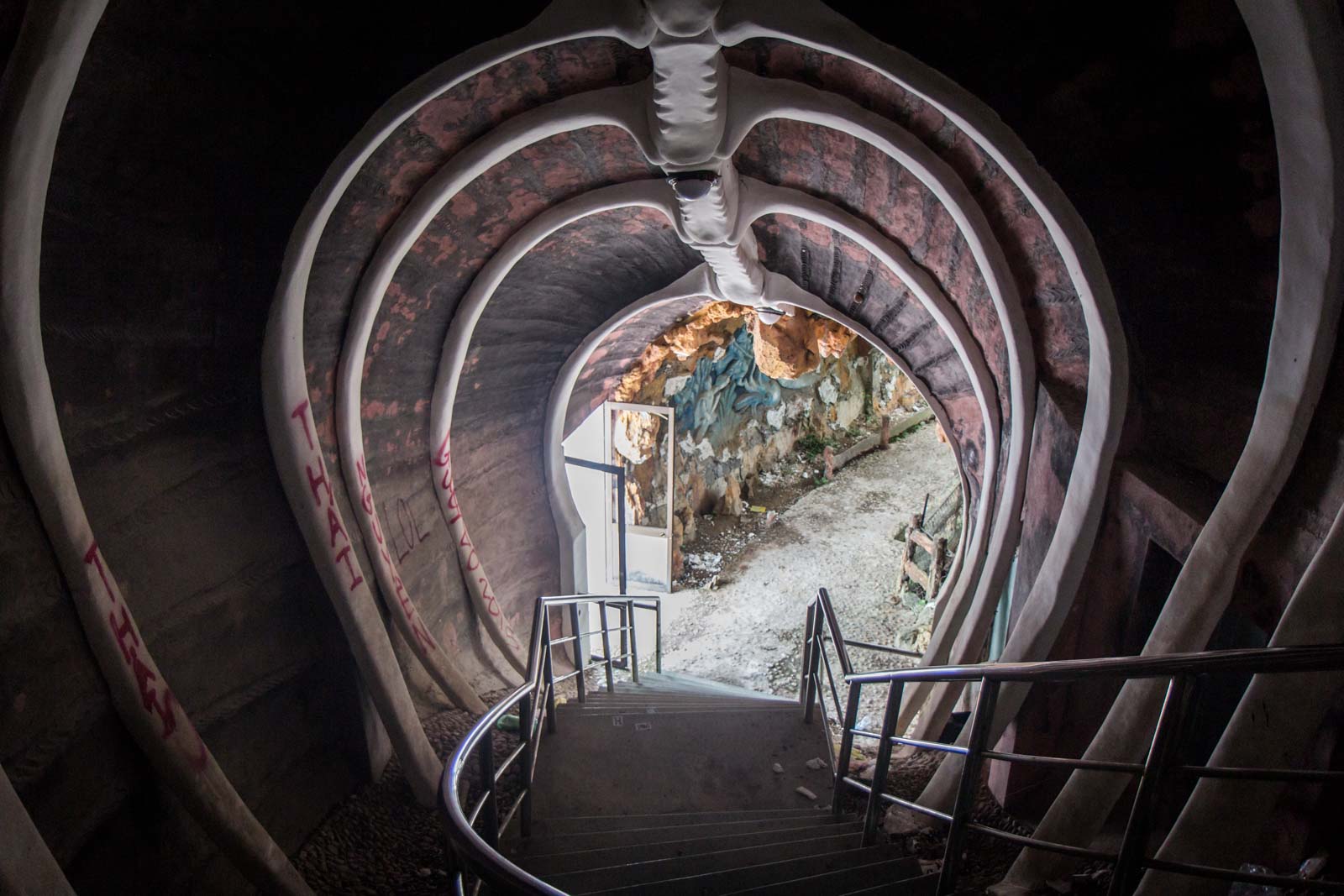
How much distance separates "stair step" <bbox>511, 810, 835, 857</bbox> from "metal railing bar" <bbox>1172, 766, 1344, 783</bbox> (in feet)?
6.80

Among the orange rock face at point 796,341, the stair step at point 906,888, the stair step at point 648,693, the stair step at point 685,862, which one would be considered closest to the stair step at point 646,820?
the stair step at point 685,862

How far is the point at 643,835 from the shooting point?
10.9ft

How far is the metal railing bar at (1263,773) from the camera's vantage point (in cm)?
148

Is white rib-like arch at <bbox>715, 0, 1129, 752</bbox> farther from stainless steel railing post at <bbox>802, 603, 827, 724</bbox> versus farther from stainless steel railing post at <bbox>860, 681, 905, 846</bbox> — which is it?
stainless steel railing post at <bbox>802, 603, 827, 724</bbox>

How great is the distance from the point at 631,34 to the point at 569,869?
142 inches

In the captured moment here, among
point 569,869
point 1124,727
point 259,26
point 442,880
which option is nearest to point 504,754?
point 442,880

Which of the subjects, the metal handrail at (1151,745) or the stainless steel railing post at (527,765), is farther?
the stainless steel railing post at (527,765)

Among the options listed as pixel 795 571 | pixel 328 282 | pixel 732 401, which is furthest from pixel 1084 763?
pixel 732 401

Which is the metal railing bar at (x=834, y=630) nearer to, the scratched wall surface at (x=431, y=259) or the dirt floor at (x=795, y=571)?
the scratched wall surface at (x=431, y=259)

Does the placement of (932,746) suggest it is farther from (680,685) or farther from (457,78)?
(680,685)

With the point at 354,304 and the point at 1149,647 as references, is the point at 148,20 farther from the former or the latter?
the point at 1149,647

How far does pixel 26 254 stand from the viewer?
2420mm

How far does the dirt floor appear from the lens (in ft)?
36.8

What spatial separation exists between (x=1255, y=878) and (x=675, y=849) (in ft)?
7.42
